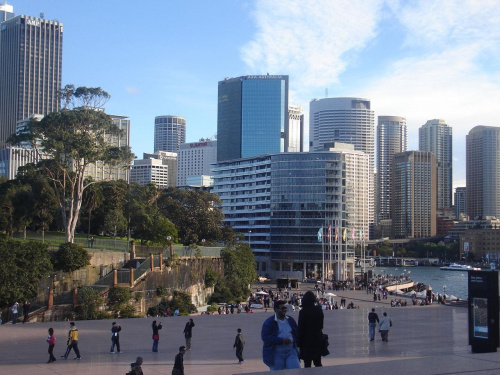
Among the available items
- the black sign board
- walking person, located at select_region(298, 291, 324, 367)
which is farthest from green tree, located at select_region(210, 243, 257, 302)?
walking person, located at select_region(298, 291, 324, 367)

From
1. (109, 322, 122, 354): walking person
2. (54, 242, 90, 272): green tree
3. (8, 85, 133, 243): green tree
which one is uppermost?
(8, 85, 133, 243): green tree

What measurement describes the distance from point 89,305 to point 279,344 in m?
27.0

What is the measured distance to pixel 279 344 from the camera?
30.5ft

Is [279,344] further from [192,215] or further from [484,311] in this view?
[192,215]

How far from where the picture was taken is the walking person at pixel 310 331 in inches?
395

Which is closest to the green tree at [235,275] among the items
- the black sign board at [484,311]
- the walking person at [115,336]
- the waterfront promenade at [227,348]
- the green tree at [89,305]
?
the green tree at [89,305]

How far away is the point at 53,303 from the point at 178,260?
1310cm

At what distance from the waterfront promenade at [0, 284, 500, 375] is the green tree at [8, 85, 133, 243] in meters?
17.5

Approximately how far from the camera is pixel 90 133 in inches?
1784

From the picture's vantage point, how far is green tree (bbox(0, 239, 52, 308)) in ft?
109

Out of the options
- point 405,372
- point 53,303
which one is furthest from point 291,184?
point 405,372

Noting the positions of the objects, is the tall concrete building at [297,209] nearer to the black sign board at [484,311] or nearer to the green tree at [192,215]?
the green tree at [192,215]

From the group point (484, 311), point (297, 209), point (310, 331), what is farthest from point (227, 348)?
point (297, 209)

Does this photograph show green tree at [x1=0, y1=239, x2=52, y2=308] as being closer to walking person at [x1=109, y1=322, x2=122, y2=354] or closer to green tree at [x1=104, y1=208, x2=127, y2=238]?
walking person at [x1=109, y1=322, x2=122, y2=354]
